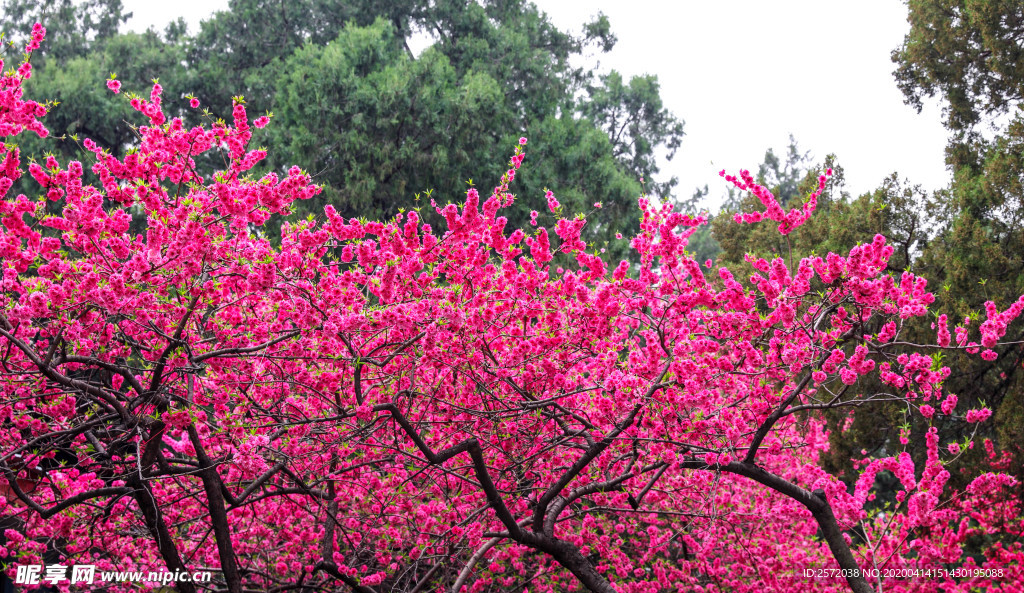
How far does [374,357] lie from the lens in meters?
4.84

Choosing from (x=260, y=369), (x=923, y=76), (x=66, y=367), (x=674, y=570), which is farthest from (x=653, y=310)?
(x=923, y=76)

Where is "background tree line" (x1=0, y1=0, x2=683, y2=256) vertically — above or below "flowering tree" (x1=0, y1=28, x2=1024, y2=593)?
above

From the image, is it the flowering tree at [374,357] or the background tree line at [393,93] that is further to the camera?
the background tree line at [393,93]

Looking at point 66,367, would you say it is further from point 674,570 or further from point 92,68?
point 92,68

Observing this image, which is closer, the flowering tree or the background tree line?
the flowering tree

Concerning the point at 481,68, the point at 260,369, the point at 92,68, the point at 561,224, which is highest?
the point at 92,68

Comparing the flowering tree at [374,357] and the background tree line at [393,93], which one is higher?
the background tree line at [393,93]

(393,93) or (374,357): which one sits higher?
(393,93)

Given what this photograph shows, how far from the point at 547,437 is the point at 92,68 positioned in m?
16.6

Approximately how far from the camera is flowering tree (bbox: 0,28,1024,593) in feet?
13.6

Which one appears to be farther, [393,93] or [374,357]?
[393,93]

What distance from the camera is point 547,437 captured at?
222 inches

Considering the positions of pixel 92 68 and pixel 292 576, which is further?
pixel 92 68

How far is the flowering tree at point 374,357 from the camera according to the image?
415 cm
